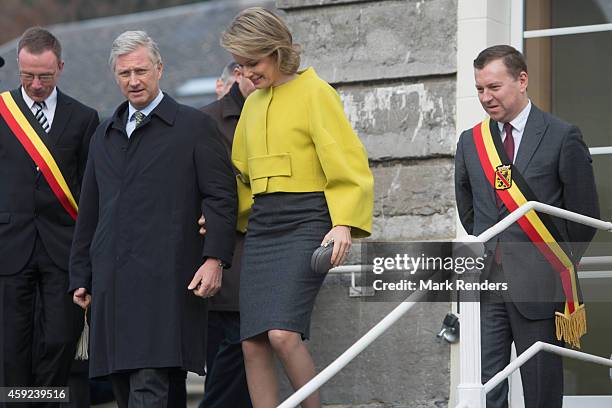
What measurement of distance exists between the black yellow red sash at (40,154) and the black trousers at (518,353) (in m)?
2.07

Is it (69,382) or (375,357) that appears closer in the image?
(69,382)

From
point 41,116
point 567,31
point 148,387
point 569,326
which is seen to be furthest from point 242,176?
point 567,31

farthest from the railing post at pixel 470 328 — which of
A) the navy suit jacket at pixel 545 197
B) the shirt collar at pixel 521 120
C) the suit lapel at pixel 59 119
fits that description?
the suit lapel at pixel 59 119

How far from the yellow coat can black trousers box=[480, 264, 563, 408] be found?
0.62m

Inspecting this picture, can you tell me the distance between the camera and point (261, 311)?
6.34 metres

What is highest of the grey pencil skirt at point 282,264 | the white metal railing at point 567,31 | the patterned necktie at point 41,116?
the white metal railing at point 567,31

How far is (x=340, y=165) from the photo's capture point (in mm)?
6324

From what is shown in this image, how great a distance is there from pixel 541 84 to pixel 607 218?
77cm

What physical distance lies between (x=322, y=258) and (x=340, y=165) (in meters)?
0.40

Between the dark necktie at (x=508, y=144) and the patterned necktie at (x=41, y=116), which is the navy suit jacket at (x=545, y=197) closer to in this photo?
the dark necktie at (x=508, y=144)

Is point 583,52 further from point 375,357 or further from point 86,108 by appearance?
point 86,108

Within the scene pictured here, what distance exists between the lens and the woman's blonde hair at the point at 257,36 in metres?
6.34

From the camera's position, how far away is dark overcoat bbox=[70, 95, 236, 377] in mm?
6477

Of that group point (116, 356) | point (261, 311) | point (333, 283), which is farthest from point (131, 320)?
point (333, 283)
